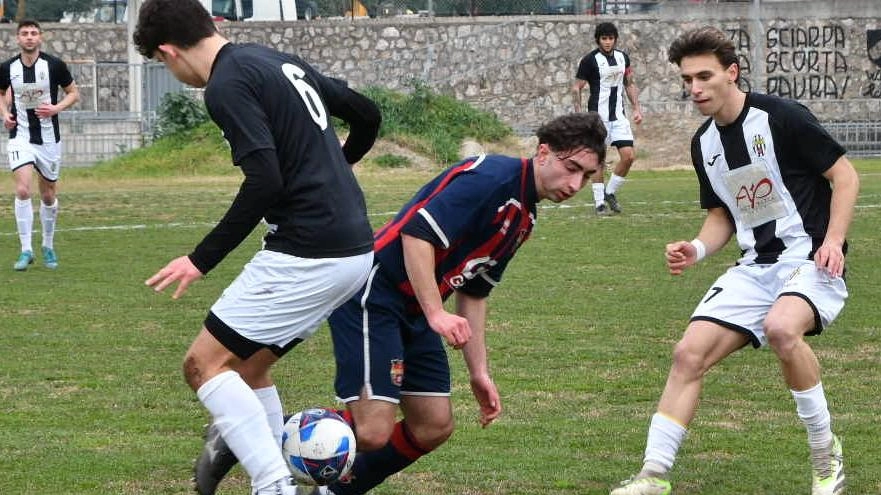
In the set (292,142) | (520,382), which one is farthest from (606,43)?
(292,142)

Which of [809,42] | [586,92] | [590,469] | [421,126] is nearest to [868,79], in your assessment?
[809,42]

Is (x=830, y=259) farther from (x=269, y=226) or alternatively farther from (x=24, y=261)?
(x=24, y=261)

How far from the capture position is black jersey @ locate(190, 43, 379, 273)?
4.75 metres

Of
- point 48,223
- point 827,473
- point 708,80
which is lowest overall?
point 48,223

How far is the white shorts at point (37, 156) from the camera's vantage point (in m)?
13.3

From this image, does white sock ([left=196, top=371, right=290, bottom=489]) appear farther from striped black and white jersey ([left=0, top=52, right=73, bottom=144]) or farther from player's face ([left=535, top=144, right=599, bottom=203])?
striped black and white jersey ([left=0, top=52, right=73, bottom=144])

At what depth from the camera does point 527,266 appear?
42.1 feet

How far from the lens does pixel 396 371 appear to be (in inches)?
212

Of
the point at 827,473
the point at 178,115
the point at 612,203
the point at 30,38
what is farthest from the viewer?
the point at 178,115

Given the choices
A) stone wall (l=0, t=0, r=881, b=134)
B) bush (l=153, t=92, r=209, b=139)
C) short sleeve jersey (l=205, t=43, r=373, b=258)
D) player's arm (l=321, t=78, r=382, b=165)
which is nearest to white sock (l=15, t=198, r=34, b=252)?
player's arm (l=321, t=78, r=382, b=165)

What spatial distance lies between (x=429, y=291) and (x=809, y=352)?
1.55 m

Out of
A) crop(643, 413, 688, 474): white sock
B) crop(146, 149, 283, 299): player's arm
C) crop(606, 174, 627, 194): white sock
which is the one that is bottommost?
crop(606, 174, 627, 194): white sock

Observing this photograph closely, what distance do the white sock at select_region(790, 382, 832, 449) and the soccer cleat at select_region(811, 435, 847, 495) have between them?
4 centimetres

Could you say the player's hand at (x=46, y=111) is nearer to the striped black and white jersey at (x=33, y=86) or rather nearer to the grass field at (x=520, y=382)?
the striped black and white jersey at (x=33, y=86)
